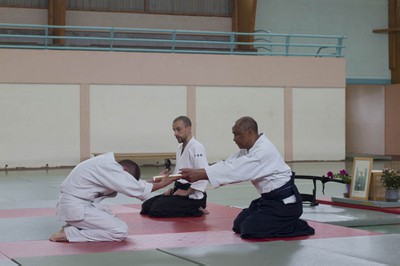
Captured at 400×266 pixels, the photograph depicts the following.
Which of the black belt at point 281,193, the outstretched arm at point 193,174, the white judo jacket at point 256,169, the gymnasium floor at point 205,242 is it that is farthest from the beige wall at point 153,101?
the black belt at point 281,193

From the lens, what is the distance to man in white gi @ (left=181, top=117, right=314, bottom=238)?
9297mm

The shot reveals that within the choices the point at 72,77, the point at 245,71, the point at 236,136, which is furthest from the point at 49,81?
the point at 236,136

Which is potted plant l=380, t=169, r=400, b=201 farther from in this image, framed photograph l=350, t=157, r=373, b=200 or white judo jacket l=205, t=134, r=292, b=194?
white judo jacket l=205, t=134, r=292, b=194

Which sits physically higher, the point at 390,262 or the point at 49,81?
the point at 49,81

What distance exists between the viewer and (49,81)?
25469 mm

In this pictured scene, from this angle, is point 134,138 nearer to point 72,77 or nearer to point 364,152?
point 72,77

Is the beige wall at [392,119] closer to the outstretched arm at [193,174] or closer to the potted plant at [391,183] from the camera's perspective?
the potted plant at [391,183]

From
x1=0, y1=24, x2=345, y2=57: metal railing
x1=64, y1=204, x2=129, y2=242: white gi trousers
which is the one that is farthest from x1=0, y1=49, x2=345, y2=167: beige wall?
x1=64, y1=204, x2=129, y2=242: white gi trousers

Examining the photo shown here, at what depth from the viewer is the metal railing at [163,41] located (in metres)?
27.0

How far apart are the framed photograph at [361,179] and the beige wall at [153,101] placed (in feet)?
46.4

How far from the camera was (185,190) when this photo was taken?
39.5 feet

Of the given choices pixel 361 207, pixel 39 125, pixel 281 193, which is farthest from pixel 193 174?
pixel 39 125

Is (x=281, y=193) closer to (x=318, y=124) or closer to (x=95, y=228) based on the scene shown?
(x=95, y=228)

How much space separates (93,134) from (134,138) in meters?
1.43
